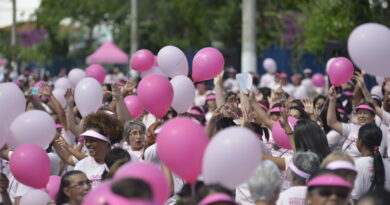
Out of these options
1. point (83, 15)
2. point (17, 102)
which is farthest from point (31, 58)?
point (17, 102)

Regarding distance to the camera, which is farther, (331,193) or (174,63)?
(174,63)

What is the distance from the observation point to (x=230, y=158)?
4672 mm

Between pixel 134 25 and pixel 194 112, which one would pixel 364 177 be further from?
pixel 134 25

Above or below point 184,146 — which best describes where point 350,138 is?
below

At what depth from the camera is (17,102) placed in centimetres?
716

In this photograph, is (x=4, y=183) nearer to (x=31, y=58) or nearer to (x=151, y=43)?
(x=151, y=43)

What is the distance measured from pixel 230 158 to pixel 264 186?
0.39m

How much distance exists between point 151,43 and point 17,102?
31.8m

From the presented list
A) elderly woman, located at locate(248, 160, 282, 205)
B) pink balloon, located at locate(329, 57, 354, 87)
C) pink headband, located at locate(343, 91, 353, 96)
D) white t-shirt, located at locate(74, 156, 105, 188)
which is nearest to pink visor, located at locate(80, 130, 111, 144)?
white t-shirt, located at locate(74, 156, 105, 188)

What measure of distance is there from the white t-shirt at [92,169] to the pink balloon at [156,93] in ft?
2.68

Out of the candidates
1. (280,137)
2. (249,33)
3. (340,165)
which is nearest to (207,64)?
(280,137)

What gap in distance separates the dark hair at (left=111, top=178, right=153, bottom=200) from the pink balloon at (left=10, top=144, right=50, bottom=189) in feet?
6.35

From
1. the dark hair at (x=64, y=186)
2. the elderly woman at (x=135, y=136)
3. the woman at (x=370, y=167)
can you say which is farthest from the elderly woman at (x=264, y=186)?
the elderly woman at (x=135, y=136)

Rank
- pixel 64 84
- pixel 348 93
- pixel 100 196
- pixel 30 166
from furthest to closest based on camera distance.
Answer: pixel 348 93, pixel 64 84, pixel 30 166, pixel 100 196
